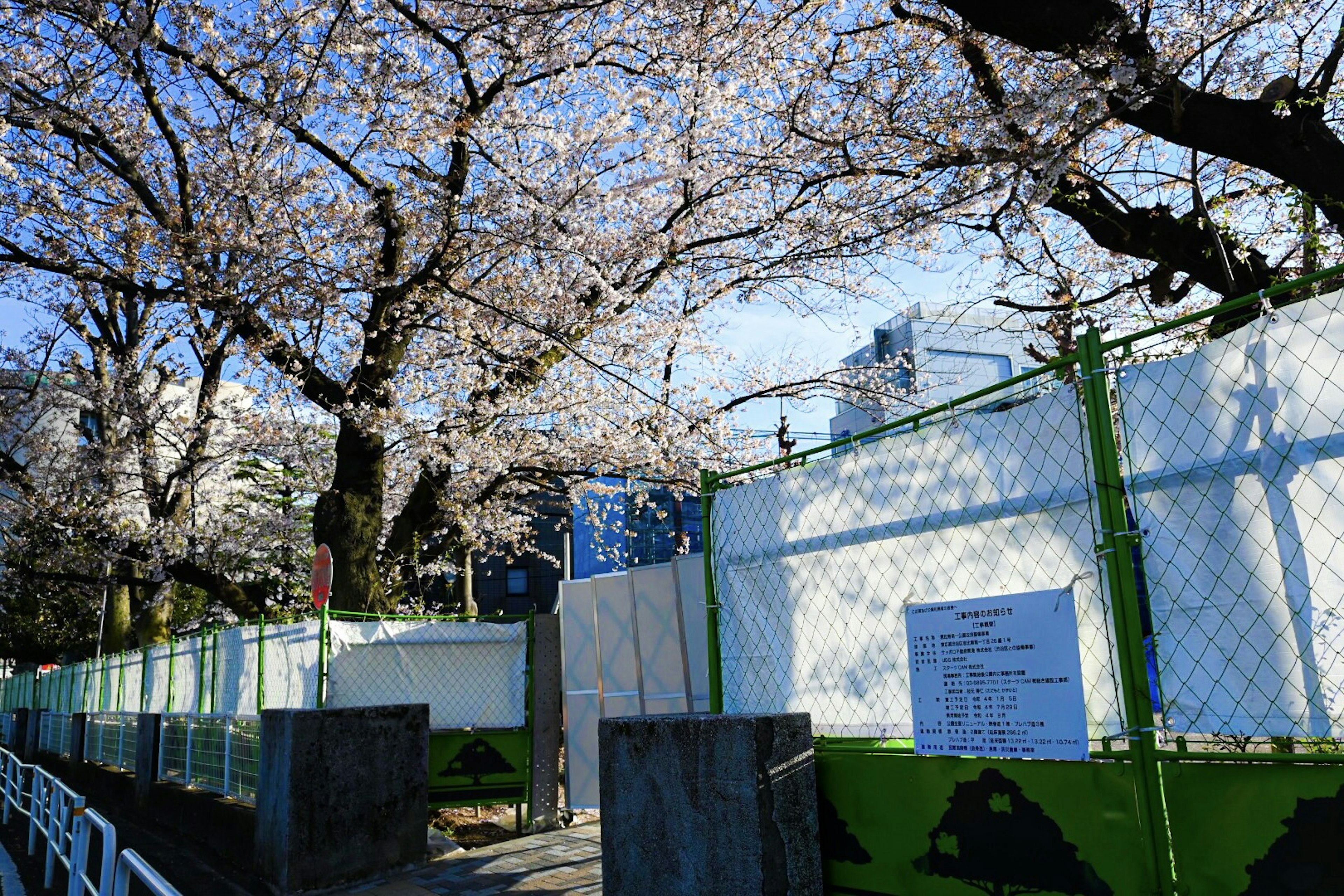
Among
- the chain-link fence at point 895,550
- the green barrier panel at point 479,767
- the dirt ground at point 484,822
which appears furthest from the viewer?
the dirt ground at point 484,822

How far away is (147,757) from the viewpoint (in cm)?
1141

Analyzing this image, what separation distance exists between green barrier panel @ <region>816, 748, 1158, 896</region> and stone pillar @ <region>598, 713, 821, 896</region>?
0.53ft

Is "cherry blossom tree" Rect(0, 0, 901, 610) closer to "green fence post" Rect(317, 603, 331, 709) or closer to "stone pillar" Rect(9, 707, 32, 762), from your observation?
"green fence post" Rect(317, 603, 331, 709)

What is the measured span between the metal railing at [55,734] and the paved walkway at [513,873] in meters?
13.4

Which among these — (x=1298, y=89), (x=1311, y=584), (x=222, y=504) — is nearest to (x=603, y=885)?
(x=1311, y=584)

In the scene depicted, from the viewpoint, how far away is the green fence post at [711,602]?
15.7 feet

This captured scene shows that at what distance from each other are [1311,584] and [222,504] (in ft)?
78.4

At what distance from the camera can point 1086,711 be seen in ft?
10.7

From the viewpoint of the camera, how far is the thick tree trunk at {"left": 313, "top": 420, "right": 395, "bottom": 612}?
10.7 m

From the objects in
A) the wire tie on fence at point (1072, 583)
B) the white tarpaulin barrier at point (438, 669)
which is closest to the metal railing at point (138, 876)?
the wire tie on fence at point (1072, 583)

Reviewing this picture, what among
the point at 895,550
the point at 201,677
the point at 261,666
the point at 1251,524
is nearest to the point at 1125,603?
the point at 1251,524

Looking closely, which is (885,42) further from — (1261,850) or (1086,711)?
Answer: (1261,850)

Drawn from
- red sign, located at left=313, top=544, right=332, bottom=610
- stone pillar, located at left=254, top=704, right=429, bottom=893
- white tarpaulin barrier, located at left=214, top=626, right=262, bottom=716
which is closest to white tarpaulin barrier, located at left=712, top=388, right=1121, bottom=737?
stone pillar, located at left=254, top=704, right=429, bottom=893

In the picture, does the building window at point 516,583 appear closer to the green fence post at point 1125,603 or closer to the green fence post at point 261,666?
the green fence post at point 261,666
